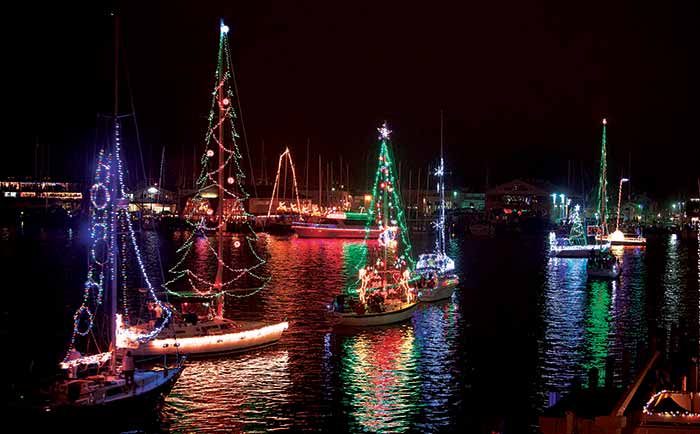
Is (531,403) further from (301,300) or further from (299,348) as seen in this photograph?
(301,300)

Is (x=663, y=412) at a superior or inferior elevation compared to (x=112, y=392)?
superior

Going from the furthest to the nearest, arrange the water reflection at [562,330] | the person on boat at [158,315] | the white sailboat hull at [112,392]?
the person on boat at [158,315], the water reflection at [562,330], the white sailboat hull at [112,392]

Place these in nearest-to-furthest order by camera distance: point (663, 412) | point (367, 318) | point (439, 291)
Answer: point (663, 412)
point (367, 318)
point (439, 291)

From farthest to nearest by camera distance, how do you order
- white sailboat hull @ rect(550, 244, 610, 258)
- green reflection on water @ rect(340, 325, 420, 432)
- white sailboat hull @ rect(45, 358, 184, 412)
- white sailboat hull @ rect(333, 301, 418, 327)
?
1. white sailboat hull @ rect(550, 244, 610, 258)
2. white sailboat hull @ rect(333, 301, 418, 327)
3. green reflection on water @ rect(340, 325, 420, 432)
4. white sailboat hull @ rect(45, 358, 184, 412)

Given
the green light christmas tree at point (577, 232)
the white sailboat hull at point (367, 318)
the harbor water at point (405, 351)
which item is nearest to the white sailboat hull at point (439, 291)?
the harbor water at point (405, 351)

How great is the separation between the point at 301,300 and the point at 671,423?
98.1ft

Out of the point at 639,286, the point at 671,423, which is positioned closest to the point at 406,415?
the point at 671,423

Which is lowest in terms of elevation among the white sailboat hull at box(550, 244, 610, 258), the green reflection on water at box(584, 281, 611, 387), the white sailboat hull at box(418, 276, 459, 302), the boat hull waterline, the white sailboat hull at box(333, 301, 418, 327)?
the green reflection on water at box(584, 281, 611, 387)

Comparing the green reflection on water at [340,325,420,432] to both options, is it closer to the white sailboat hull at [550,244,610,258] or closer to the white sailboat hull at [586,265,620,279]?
the white sailboat hull at [586,265,620,279]

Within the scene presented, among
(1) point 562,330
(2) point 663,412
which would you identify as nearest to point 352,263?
(1) point 562,330

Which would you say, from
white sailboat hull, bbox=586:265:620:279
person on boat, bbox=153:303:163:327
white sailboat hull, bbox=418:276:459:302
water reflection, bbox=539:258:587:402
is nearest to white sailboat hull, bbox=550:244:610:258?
water reflection, bbox=539:258:587:402

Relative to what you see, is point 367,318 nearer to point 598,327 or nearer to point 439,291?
point 439,291

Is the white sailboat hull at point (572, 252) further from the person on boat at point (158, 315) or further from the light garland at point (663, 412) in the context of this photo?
the light garland at point (663, 412)

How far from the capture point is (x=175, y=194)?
15350cm
